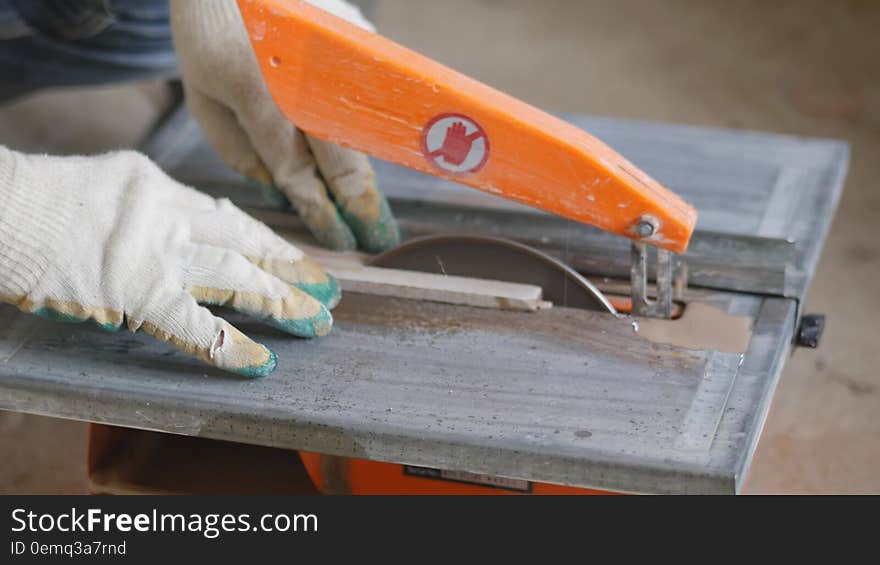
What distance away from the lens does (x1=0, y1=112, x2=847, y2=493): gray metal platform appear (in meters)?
1.41

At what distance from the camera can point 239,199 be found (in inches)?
80.5

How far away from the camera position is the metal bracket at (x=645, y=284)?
5.42ft

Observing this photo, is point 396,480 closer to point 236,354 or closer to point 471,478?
point 471,478

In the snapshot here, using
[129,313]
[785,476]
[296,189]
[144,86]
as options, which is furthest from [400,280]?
[144,86]

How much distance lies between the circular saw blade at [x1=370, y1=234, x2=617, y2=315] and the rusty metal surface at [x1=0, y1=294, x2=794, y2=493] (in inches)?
2.1

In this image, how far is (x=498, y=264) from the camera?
1758 millimetres

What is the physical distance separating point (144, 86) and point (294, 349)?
2.10m

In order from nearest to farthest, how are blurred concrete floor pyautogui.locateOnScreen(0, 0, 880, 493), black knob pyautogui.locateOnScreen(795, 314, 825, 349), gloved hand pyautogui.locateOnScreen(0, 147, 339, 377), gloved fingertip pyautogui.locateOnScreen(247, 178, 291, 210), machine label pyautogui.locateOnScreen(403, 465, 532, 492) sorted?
gloved hand pyautogui.locateOnScreen(0, 147, 339, 377) < machine label pyautogui.locateOnScreen(403, 465, 532, 492) < black knob pyautogui.locateOnScreen(795, 314, 825, 349) < gloved fingertip pyautogui.locateOnScreen(247, 178, 291, 210) < blurred concrete floor pyautogui.locateOnScreen(0, 0, 880, 493)

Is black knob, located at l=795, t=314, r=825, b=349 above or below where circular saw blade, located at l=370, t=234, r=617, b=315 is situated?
below

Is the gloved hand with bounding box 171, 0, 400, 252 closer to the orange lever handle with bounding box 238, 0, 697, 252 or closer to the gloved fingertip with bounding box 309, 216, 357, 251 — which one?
the gloved fingertip with bounding box 309, 216, 357, 251

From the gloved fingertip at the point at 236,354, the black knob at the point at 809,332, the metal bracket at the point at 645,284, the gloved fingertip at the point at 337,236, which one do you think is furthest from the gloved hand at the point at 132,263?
the black knob at the point at 809,332

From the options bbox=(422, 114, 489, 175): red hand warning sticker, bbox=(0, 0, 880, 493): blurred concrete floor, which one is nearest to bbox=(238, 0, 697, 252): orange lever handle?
bbox=(422, 114, 489, 175): red hand warning sticker

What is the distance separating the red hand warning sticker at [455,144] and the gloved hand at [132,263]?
0.86ft

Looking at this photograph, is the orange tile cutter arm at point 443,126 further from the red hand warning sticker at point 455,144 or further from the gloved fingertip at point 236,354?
the gloved fingertip at point 236,354
